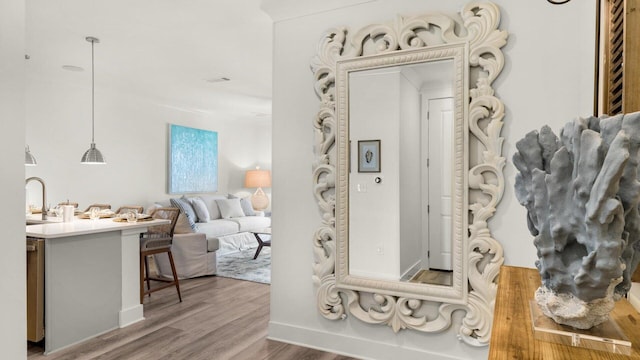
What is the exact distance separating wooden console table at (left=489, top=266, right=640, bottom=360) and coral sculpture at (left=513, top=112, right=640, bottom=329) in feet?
0.23

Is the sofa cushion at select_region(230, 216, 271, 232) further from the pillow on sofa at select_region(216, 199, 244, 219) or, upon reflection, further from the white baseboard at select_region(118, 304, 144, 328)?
the white baseboard at select_region(118, 304, 144, 328)

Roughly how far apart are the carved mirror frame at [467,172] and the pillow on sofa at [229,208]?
4.84 metres

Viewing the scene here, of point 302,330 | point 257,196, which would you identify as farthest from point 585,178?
point 257,196

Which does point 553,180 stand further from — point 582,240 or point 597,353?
point 597,353

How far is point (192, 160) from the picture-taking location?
288 inches

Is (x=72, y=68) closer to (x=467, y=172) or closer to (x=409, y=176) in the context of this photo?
(x=409, y=176)

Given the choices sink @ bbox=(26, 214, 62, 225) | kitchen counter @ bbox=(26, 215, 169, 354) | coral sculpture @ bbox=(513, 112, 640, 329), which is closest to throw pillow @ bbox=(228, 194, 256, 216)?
sink @ bbox=(26, 214, 62, 225)

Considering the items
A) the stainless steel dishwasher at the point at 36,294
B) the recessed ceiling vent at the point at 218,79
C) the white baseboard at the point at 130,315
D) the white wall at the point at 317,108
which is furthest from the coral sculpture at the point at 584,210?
the recessed ceiling vent at the point at 218,79

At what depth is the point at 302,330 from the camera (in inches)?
115

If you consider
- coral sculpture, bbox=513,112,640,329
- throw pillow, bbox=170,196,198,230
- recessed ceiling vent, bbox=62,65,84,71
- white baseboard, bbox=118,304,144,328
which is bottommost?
white baseboard, bbox=118,304,144,328

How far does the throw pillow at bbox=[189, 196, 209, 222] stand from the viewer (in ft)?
21.9

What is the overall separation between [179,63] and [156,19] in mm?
1285

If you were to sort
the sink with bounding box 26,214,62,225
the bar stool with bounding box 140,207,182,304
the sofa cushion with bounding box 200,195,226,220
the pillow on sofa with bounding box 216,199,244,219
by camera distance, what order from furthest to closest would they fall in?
the pillow on sofa with bounding box 216,199,244,219
the sofa cushion with bounding box 200,195,226,220
the sink with bounding box 26,214,62,225
the bar stool with bounding box 140,207,182,304

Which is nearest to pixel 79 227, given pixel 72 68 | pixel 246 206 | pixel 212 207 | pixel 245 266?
pixel 72 68
